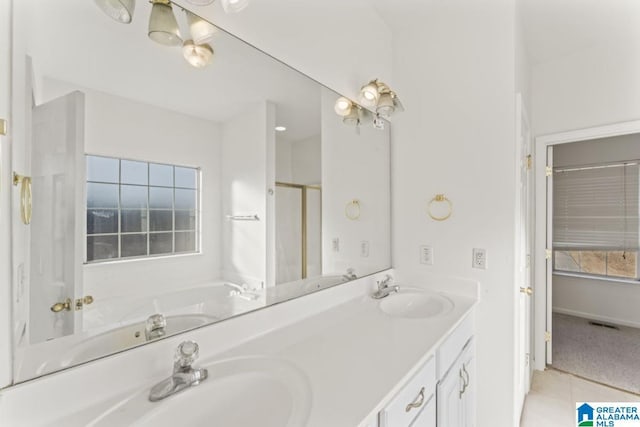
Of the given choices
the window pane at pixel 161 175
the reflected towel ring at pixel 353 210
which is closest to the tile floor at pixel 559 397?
the reflected towel ring at pixel 353 210


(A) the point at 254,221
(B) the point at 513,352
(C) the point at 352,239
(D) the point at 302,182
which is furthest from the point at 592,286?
(A) the point at 254,221

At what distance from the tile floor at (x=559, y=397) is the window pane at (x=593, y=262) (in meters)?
1.95

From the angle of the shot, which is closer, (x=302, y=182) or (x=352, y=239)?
(x=302, y=182)

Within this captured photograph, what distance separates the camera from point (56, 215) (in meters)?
0.71

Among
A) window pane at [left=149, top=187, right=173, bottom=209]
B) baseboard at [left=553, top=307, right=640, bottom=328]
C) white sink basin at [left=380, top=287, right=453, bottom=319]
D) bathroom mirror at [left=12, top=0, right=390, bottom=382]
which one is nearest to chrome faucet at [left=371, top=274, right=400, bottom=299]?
white sink basin at [left=380, top=287, right=453, bottom=319]

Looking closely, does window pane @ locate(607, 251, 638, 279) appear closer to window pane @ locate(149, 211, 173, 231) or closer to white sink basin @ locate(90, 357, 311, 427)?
white sink basin @ locate(90, 357, 311, 427)

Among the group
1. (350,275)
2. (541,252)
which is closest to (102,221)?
(350,275)

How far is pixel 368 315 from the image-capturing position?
1.46 metres

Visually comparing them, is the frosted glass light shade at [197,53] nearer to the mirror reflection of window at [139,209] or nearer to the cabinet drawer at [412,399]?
the mirror reflection of window at [139,209]

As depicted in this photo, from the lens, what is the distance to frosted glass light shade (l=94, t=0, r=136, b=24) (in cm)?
77

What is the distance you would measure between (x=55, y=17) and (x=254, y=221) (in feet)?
2.58

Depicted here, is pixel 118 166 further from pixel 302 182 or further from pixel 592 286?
pixel 592 286

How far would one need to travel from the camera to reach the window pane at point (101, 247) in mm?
769

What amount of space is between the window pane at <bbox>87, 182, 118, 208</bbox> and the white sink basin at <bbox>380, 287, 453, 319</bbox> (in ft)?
4.45
